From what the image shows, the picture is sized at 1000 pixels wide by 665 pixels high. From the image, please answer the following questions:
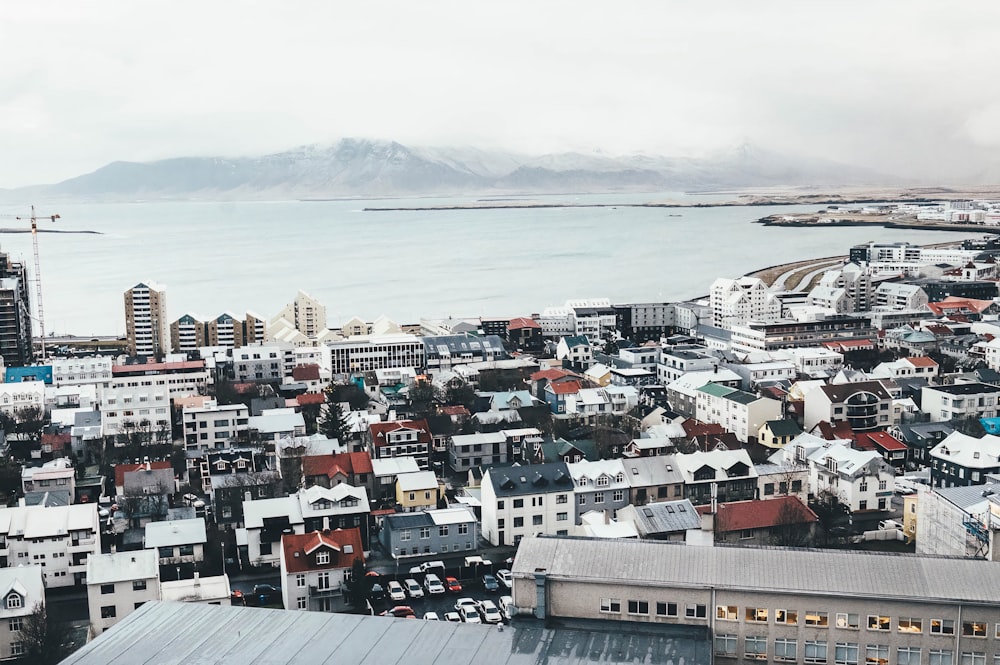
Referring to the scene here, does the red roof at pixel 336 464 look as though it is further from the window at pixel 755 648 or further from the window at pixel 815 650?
the window at pixel 815 650

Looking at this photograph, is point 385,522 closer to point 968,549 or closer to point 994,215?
point 968,549

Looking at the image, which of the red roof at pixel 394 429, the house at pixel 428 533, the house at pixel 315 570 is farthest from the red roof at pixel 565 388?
the house at pixel 315 570

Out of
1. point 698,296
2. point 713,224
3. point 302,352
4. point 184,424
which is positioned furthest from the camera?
point 713,224

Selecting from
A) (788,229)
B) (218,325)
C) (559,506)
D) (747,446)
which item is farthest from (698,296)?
(788,229)

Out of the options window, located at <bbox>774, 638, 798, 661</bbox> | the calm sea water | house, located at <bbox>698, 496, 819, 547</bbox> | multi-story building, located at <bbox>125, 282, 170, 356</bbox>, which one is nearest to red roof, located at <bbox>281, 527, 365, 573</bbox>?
house, located at <bbox>698, 496, 819, 547</bbox>

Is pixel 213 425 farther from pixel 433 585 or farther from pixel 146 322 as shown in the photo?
pixel 146 322

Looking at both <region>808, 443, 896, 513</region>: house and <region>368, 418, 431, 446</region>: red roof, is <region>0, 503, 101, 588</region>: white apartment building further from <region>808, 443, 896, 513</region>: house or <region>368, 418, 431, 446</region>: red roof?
<region>808, 443, 896, 513</region>: house
